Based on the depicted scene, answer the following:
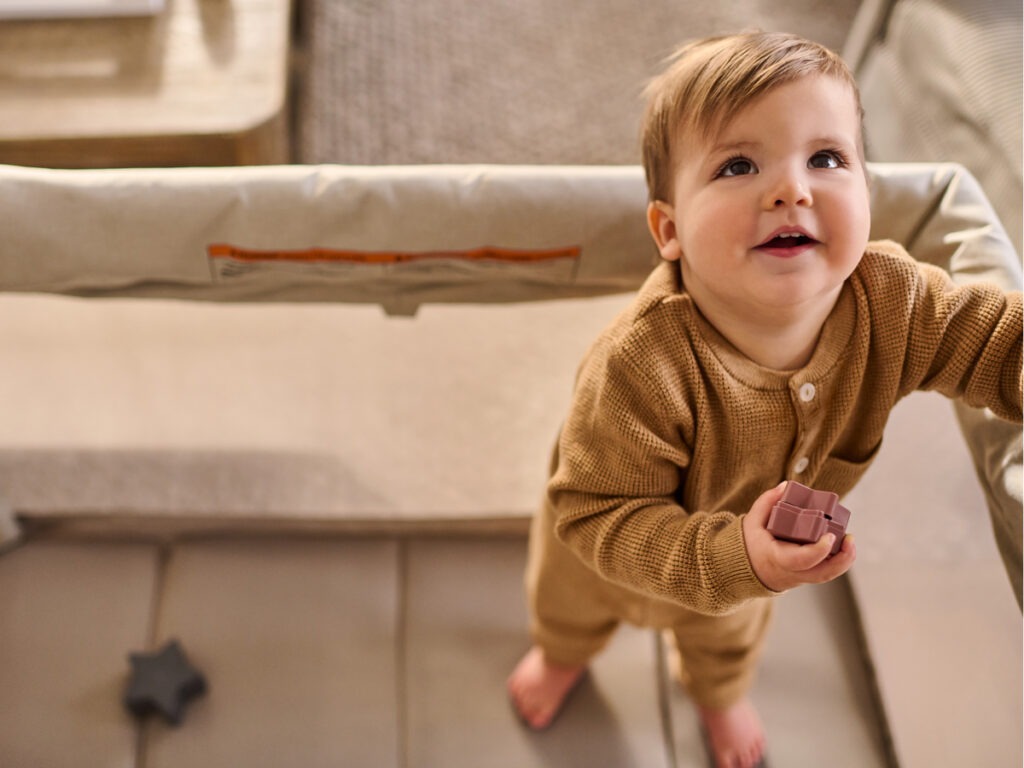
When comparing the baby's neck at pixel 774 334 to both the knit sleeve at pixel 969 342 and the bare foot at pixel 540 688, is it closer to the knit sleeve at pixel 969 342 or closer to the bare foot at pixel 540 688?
the knit sleeve at pixel 969 342

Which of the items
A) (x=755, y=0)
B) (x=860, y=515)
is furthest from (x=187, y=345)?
(x=755, y=0)

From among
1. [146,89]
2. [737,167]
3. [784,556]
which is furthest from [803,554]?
[146,89]

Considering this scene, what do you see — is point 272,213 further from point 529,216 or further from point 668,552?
point 668,552

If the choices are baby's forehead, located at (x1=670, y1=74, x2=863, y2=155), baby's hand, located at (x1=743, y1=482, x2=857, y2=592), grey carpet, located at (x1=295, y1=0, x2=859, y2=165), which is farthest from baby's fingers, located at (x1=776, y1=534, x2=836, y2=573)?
grey carpet, located at (x1=295, y1=0, x2=859, y2=165)

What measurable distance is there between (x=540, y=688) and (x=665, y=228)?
1.63 feet

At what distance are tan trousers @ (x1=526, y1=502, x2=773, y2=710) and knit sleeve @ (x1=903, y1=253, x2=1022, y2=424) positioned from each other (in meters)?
0.25

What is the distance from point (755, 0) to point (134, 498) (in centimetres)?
145

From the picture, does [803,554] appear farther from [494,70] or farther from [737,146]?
[494,70]

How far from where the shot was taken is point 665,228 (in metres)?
0.68

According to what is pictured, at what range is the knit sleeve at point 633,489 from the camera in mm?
612

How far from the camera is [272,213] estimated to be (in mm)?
771

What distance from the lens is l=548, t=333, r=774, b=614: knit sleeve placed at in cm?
61

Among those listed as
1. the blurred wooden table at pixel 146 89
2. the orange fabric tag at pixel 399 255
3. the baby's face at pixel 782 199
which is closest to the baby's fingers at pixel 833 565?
the baby's face at pixel 782 199

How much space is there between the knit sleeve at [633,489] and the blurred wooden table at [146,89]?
692 millimetres
